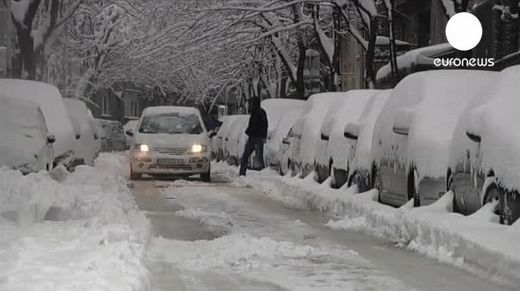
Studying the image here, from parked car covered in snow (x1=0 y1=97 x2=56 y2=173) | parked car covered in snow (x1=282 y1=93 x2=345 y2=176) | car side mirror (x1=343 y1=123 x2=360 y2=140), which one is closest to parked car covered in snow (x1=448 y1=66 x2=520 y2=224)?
car side mirror (x1=343 y1=123 x2=360 y2=140)

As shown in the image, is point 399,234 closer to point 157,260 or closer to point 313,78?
point 157,260

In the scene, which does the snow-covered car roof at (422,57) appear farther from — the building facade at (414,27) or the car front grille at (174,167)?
the car front grille at (174,167)

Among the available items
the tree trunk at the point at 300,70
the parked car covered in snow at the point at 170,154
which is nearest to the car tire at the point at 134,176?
the parked car covered in snow at the point at 170,154

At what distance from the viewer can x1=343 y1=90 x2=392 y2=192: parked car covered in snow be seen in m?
11.8

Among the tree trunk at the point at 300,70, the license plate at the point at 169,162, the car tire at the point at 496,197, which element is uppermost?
the tree trunk at the point at 300,70

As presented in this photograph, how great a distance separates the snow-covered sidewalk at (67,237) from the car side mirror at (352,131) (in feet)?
11.1

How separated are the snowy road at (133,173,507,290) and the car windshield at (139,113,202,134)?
7.04 m

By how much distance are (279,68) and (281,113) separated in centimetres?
1599

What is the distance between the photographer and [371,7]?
70.4 feet

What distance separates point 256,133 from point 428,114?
9.13m

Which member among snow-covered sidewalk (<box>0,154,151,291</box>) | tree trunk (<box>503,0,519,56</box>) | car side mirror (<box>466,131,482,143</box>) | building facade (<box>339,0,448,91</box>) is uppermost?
building facade (<box>339,0,448,91</box>)

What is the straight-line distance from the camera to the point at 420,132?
962 centimetres

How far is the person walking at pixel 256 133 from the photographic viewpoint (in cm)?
1858

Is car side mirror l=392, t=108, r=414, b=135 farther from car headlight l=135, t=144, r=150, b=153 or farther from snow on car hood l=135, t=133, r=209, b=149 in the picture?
car headlight l=135, t=144, r=150, b=153
